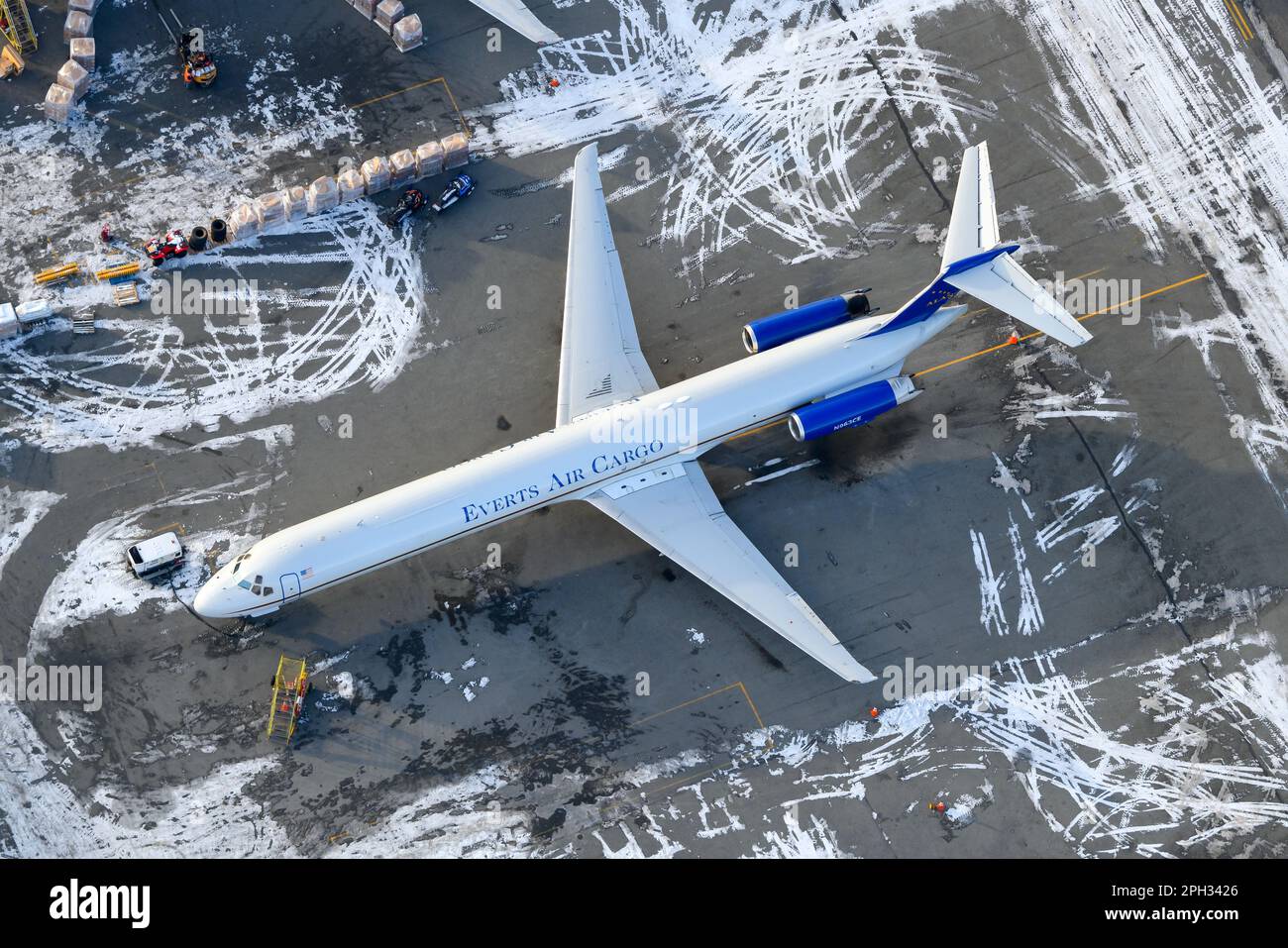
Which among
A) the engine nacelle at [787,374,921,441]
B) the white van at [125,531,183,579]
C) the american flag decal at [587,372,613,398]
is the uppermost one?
the american flag decal at [587,372,613,398]

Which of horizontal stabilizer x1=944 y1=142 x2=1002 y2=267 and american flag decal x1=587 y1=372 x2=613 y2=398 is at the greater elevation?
horizontal stabilizer x1=944 y1=142 x2=1002 y2=267

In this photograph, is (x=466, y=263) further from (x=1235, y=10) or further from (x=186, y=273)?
(x=1235, y=10)

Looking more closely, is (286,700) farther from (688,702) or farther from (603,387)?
(603,387)

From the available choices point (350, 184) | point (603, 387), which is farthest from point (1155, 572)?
point (350, 184)

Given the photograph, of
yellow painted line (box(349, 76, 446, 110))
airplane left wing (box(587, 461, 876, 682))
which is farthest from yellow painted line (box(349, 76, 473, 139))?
airplane left wing (box(587, 461, 876, 682))

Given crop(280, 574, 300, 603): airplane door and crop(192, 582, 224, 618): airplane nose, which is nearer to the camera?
crop(280, 574, 300, 603): airplane door

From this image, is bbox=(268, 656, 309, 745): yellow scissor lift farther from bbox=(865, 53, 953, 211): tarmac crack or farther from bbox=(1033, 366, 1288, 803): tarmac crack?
bbox=(865, 53, 953, 211): tarmac crack
